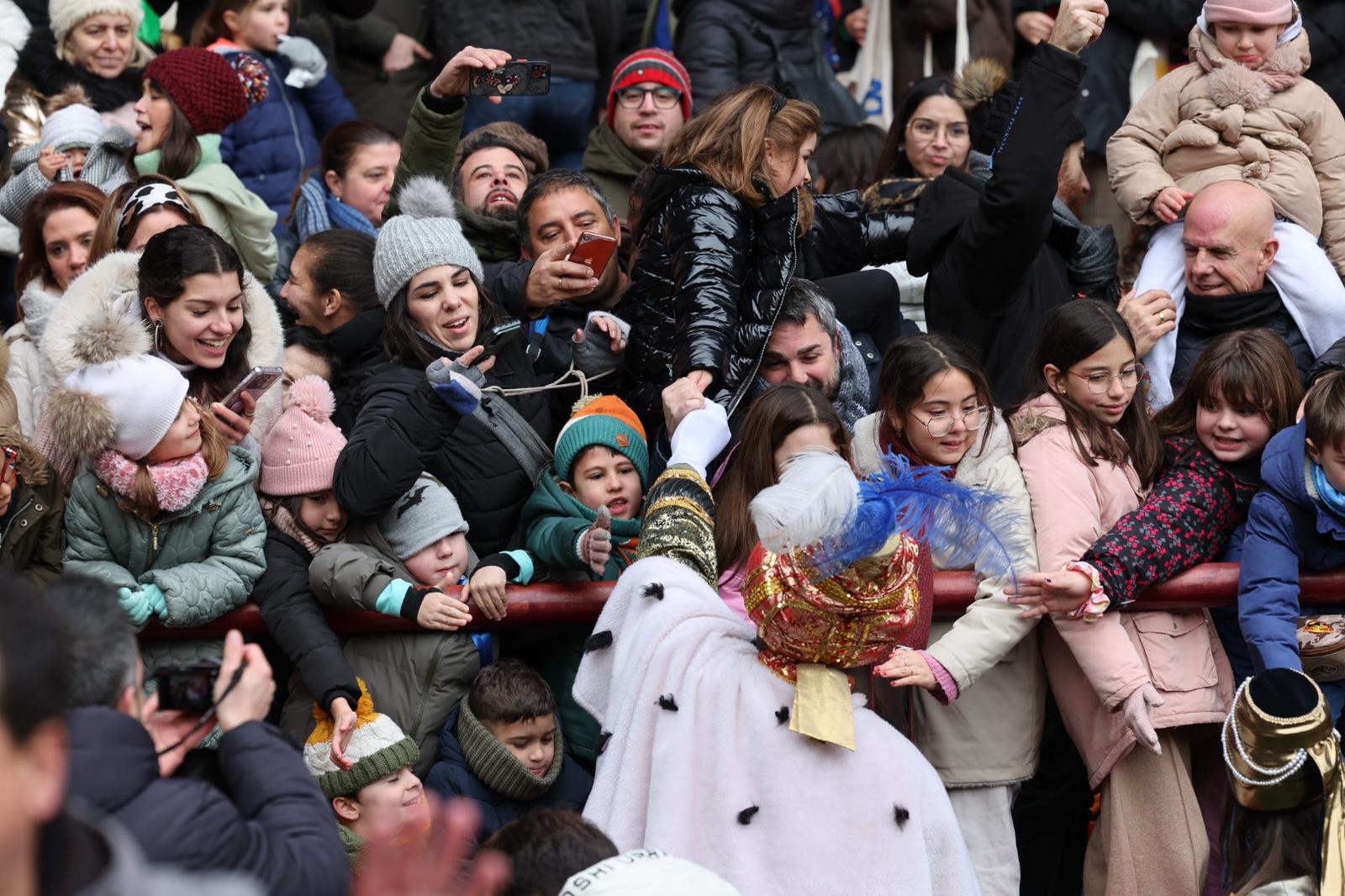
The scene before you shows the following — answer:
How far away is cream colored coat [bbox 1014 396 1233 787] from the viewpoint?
4781 mm

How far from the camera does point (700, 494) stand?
4582mm

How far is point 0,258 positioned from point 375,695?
11.7 feet

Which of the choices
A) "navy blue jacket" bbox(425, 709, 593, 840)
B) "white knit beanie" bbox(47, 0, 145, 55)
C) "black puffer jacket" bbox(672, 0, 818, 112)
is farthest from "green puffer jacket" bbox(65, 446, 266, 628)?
"black puffer jacket" bbox(672, 0, 818, 112)

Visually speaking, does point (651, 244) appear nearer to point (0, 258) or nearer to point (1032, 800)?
point (1032, 800)

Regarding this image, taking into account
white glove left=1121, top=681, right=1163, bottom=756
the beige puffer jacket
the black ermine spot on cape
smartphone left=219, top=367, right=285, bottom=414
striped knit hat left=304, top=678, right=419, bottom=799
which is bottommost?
striped knit hat left=304, top=678, right=419, bottom=799

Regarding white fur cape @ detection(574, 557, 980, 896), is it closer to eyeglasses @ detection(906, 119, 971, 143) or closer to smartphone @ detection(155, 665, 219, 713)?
smartphone @ detection(155, 665, 219, 713)

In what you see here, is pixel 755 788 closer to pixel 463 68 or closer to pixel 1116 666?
pixel 1116 666

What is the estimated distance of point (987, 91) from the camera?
7387mm

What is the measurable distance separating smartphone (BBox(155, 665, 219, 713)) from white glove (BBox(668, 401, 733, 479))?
182 cm

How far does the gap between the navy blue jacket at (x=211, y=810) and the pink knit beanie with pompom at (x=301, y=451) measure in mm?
2034

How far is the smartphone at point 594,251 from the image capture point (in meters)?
5.61

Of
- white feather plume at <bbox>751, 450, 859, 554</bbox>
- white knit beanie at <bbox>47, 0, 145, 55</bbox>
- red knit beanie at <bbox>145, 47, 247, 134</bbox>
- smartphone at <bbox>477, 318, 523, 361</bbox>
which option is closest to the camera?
white feather plume at <bbox>751, 450, 859, 554</bbox>

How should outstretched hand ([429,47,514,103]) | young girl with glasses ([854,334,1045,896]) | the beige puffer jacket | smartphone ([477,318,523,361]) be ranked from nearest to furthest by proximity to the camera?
young girl with glasses ([854,334,1045,896]), smartphone ([477,318,523,361]), outstretched hand ([429,47,514,103]), the beige puffer jacket

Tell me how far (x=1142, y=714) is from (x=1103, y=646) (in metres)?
0.21
